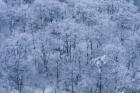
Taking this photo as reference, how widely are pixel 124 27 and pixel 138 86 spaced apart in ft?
46.2

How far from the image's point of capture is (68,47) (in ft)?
135

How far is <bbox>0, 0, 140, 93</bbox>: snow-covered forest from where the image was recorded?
35.5m

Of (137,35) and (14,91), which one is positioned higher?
(137,35)

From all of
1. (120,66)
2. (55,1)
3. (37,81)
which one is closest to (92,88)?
(120,66)

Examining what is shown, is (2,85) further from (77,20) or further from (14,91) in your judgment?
(77,20)

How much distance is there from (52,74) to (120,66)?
9.31 meters

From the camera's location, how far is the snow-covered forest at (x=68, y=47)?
35469 millimetres

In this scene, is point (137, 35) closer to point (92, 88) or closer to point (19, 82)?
point (92, 88)

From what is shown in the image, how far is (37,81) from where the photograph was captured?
36938 millimetres

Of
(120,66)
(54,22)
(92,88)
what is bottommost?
(92,88)

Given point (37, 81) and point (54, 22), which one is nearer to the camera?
point (37, 81)

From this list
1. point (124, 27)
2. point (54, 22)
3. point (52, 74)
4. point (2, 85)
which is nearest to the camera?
point (2, 85)

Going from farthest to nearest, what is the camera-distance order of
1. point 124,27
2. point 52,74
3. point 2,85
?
point 124,27, point 52,74, point 2,85

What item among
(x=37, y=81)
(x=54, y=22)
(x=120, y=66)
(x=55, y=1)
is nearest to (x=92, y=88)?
(x=120, y=66)
